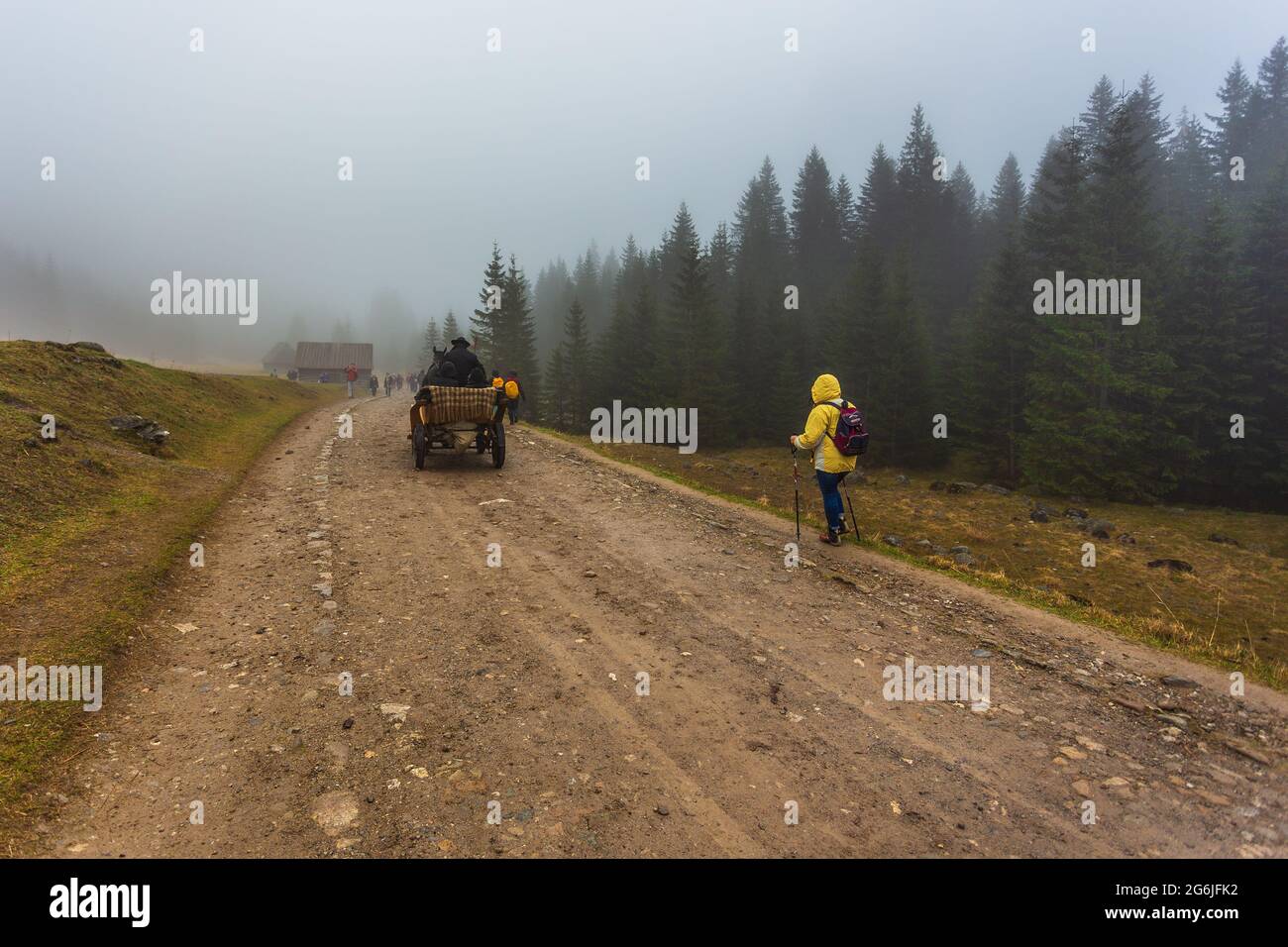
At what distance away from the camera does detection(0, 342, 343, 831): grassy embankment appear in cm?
409

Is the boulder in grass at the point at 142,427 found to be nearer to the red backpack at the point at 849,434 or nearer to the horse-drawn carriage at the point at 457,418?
the horse-drawn carriage at the point at 457,418

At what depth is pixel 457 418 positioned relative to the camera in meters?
12.8

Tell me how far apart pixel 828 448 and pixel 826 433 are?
0.23 metres

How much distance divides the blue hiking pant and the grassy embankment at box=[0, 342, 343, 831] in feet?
27.9

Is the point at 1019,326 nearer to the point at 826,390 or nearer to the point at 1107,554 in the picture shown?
the point at 1107,554

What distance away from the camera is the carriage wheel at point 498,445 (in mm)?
13422

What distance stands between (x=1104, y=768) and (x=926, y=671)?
4.71ft

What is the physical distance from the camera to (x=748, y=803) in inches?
135

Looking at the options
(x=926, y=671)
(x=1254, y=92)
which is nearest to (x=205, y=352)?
(x=926, y=671)

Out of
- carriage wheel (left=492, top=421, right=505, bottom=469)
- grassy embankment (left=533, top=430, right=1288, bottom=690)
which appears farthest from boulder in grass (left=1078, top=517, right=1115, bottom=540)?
carriage wheel (left=492, top=421, right=505, bottom=469)

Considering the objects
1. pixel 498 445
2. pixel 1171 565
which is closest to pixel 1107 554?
pixel 1171 565

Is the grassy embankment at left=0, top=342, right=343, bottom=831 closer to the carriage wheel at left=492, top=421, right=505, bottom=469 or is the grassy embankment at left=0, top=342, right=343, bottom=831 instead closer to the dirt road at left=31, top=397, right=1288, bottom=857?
the dirt road at left=31, top=397, right=1288, bottom=857

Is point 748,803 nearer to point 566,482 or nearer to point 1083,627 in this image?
point 1083,627
